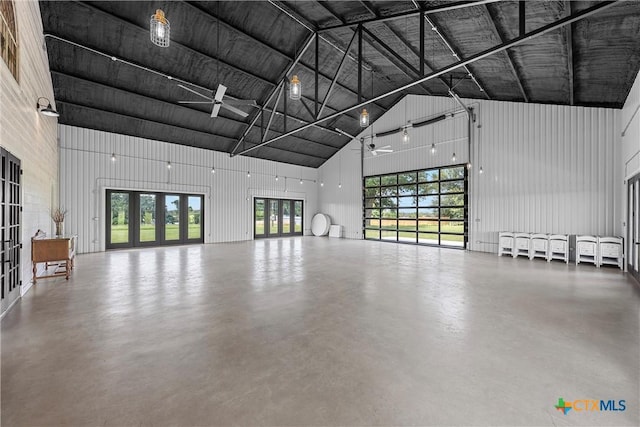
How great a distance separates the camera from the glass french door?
46.2 ft

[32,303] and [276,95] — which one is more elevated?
[276,95]

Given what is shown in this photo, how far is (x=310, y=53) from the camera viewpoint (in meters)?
8.20

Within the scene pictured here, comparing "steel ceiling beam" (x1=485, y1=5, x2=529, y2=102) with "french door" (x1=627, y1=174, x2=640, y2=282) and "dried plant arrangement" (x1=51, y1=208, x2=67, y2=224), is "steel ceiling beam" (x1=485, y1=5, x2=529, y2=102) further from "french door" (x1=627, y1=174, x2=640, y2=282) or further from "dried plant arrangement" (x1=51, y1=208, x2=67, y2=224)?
"dried plant arrangement" (x1=51, y1=208, x2=67, y2=224)

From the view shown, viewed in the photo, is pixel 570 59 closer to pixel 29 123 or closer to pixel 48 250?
pixel 29 123

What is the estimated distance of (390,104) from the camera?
1249 cm

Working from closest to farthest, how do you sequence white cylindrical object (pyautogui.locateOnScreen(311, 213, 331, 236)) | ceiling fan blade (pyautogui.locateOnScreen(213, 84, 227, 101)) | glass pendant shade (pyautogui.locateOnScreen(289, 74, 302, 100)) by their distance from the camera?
glass pendant shade (pyautogui.locateOnScreen(289, 74, 302, 100)) < ceiling fan blade (pyautogui.locateOnScreen(213, 84, 227, 101)) < white cylindrical object (pyautogui.locateOnScreen(311, 213, 331, 236))

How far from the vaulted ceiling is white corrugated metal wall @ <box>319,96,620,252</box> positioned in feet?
1.71

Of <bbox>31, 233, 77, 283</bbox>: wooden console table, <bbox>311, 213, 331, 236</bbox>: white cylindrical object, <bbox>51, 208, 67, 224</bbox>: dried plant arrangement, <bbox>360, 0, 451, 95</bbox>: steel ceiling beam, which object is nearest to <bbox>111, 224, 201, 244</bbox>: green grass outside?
<bbox>51, 208, 67, 224</bbox>: dried plant arrangement

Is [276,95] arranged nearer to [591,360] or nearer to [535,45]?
[535,45]

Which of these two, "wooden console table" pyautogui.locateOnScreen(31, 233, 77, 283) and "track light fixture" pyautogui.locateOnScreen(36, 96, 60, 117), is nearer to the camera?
"track light fixture" pyautogui.locateOnScreen(36, 96, 60, 117)

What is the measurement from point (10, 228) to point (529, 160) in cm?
1193

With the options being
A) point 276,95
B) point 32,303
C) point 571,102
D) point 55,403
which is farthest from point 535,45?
point 32,303

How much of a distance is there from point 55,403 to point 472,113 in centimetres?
1178

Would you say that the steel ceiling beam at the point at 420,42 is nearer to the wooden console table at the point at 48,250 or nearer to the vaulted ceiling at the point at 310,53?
the vaulted ceiling at the point at 310,53
